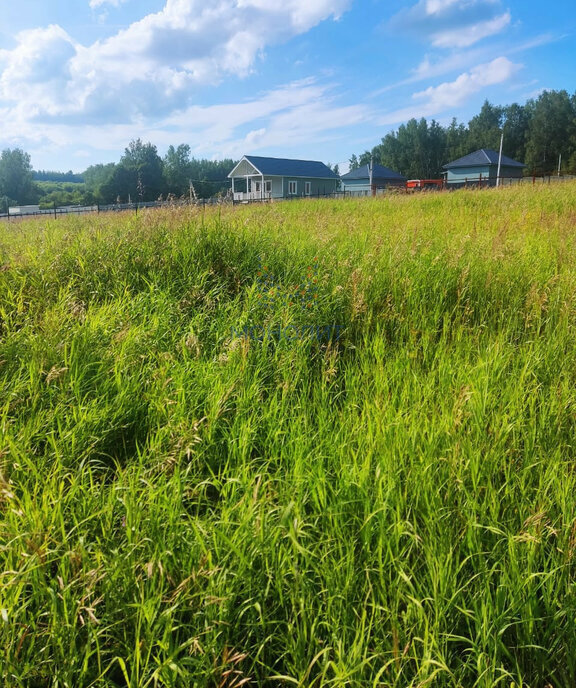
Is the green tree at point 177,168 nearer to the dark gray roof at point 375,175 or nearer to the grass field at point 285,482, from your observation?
the dark gray roof at point 375,175

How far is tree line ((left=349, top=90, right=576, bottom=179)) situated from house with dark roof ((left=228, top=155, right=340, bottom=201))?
38.7 metres

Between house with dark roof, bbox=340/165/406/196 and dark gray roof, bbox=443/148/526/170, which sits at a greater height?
dark gray roof, bbox=443/148/526/170

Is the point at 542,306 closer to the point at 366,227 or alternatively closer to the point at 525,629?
the point at 525,629

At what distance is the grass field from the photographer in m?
1.35

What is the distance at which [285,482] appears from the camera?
183 centimetres

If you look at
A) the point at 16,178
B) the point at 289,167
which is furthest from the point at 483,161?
the point at 16,178

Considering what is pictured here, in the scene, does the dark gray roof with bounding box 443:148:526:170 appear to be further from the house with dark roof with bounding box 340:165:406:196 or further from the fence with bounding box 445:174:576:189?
the fence with bounding box 445:174:576:189

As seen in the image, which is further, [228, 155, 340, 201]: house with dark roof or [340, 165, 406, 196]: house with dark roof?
[340, 165, 406, 196]: house with dark roof

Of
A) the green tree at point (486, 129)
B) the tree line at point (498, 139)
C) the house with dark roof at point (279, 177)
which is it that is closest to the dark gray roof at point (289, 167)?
the house with dark roof at point (279, 177)

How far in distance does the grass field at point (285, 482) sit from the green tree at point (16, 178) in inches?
3685

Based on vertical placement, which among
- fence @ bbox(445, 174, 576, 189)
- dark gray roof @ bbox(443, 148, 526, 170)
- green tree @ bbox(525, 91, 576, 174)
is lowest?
fence @ bbox(445, 174, 576, 189)

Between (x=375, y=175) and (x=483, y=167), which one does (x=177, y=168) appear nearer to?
(x=375, y=175)

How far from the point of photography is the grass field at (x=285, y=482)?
135 cm

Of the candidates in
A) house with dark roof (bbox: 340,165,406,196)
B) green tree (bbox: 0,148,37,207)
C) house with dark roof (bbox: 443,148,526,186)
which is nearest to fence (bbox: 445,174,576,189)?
house with dark roof (bbox: 340,165,406,196)
